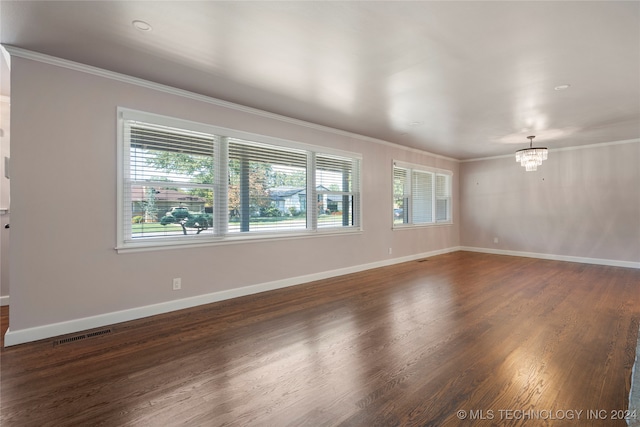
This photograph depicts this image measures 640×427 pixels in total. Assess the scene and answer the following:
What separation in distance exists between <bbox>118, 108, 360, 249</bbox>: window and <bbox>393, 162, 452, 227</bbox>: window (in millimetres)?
1978

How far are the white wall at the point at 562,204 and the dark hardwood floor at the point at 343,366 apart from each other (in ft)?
10.2

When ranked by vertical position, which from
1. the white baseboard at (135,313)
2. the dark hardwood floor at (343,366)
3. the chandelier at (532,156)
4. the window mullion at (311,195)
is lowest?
the dark hardwood floor at (343,366)

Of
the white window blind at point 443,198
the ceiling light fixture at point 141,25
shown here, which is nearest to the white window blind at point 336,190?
the ceiling light fixture at point 141,25

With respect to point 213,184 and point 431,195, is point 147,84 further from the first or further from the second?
point 431,195

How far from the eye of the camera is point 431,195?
25.0ft

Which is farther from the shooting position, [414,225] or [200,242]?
[414,225]

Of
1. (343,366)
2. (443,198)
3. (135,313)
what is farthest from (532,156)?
(135,313)

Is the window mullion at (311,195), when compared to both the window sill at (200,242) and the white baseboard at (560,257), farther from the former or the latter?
the white baseboard at (560,257)

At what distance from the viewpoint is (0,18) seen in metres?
2.17

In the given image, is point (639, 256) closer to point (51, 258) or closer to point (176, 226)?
point (176, 226)

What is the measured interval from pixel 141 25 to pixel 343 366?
3.02m

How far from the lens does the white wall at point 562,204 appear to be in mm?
6039

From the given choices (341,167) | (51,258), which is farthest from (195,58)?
(341,167)

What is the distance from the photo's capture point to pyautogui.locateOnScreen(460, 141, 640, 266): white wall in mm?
6039
